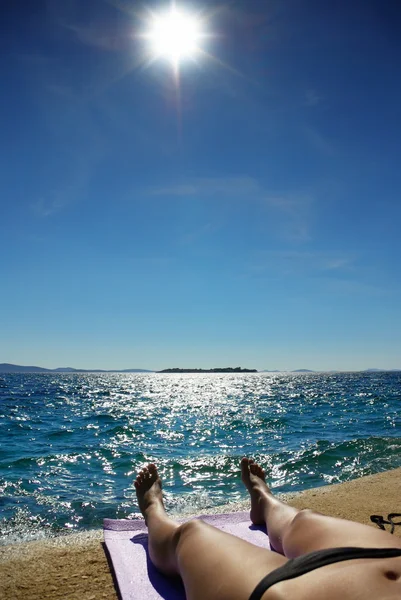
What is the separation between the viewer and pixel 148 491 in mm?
3586

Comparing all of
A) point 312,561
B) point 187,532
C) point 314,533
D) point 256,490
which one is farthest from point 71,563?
point 312,561

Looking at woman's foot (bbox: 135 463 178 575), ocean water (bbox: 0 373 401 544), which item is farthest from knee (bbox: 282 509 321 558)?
ocean water (bbox: 0 373 401 544)

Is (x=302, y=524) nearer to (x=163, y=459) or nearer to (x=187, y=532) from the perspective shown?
(x=187, y=532)

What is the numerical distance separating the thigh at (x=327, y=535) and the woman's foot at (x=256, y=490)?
1104 mm

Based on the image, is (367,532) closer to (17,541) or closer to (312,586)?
(312,586)

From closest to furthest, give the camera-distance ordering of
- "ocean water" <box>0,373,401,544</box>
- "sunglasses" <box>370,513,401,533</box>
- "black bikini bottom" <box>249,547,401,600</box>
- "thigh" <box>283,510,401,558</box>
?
"black bikini bottom" <box>249,547,401,600</box> → "thigh" <box>283,510,401,558</box> → "sunglasses" <box>370,513,401,533</box> → "ocean water" <box>0,373,401,544</box>

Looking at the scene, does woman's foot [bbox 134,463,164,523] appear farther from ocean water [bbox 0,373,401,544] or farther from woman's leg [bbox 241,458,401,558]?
ocean water [bbox 0,373,401,544]

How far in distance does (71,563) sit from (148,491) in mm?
794

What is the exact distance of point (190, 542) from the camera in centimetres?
204

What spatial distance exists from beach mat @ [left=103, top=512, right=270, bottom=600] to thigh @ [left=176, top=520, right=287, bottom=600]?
0.51 meters

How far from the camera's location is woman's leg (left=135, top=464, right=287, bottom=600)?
1581mm

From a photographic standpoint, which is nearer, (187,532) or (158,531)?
(187,532)

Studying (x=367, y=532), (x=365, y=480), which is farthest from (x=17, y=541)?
(x=365, y=480)

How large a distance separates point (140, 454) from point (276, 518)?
6.60m
